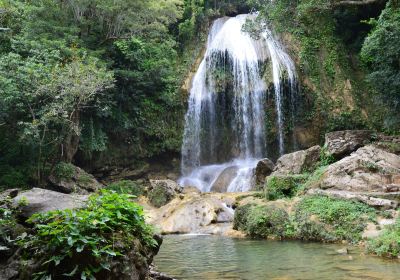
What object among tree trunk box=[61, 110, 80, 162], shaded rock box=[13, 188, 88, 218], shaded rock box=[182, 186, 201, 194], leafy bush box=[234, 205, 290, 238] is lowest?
leafy bush box=[234, 205, 290, 238]

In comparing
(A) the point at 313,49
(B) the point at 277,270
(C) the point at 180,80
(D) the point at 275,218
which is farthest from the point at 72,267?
(A) the point at 313,49

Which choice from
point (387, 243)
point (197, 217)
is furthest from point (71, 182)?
point (387, 243)

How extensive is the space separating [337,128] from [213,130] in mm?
6758

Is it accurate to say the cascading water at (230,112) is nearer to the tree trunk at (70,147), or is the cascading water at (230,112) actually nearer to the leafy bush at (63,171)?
the tree trunk at (70,147)

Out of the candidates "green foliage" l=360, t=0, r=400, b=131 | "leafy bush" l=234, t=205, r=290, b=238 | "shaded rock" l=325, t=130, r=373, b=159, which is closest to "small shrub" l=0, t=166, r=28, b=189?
"leafy bush" l=234, t=205, r=290, b=238

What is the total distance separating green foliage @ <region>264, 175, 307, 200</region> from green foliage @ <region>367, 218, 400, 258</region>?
4601mm

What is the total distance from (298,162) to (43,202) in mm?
11984

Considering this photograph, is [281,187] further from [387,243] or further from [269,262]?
[269,262]

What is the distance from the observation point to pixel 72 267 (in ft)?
12.7

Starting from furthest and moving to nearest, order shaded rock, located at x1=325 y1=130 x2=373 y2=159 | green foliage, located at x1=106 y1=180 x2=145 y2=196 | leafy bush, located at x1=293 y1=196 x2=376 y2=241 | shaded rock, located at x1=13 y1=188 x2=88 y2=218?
green foliage, located at x1=106 y1=180 x2=145 y2=196
shaded rock, located at x1=325 y1=130 x2=373 y2=159
leafy bush, located at x1=293 y1=196 x2=376 y2=241
shaded rock, located at x1=13 y1=188 x2=88 y2=218

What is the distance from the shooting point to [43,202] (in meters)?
4.87

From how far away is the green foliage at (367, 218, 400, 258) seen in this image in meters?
7.33

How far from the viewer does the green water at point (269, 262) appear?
6.19 metres

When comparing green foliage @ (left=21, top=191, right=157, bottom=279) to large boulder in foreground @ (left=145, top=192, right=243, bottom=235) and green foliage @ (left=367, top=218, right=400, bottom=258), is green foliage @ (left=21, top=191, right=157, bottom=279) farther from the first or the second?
large boulder in foreground @ (left=145, top=192, right=243, bottom=235)
